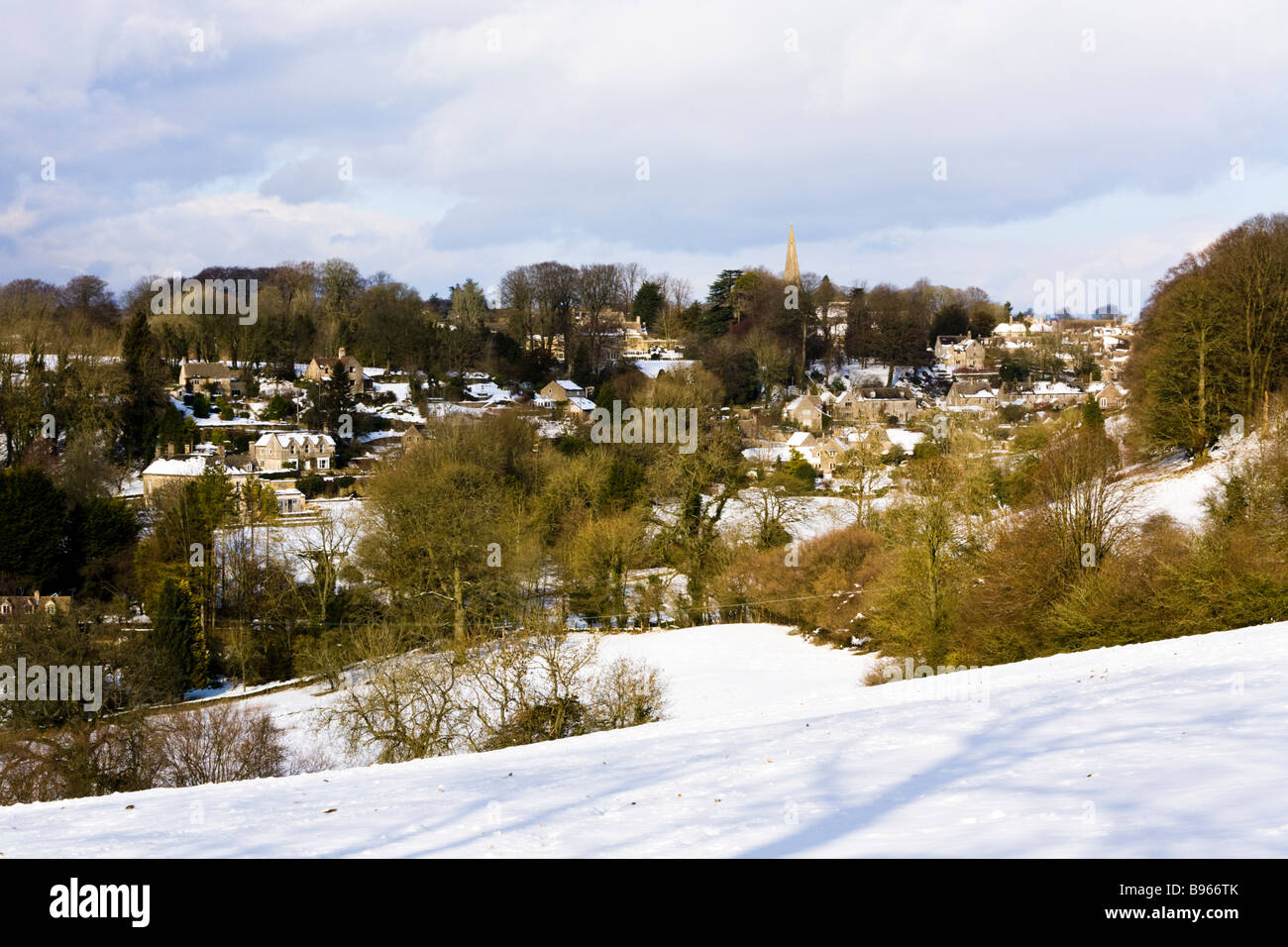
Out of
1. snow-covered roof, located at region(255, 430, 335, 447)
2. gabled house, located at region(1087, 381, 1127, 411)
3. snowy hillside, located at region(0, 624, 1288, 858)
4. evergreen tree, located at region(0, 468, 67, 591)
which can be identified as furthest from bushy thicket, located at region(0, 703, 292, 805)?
gabled house, located at region(1087, 381, 1127, 411)

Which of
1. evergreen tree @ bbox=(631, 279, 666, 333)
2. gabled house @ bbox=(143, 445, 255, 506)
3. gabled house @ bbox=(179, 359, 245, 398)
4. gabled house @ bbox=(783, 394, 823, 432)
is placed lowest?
gabled house @ bbox=(143, 445, 255, 506)

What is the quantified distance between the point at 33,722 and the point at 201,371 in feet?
161

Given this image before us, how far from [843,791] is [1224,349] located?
111ft

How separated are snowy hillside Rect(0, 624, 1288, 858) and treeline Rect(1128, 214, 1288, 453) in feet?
83.3

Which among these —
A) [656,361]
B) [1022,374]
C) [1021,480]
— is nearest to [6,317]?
[656,361]

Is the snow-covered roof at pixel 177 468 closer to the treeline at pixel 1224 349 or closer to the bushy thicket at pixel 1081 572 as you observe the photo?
the bushy thicket at pixel 1081 572

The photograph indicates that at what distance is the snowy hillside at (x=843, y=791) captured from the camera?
657 cm

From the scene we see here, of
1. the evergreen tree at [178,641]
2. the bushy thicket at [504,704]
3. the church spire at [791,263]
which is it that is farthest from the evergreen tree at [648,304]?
the bushy thicket at [504,704]

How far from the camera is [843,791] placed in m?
8.18

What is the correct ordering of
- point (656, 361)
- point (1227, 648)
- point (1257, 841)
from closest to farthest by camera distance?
point (1257, 841), point (1227, 648), point (656, 361)

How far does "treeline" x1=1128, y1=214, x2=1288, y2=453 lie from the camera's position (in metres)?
35.3

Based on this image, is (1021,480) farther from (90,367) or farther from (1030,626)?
(90,367)

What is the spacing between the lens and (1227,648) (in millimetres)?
14219

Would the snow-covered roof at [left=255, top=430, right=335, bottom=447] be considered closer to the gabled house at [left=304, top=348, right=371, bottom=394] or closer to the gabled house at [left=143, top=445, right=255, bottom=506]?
the gabled house at [left=143, top=445, right=255, bottom=506]
